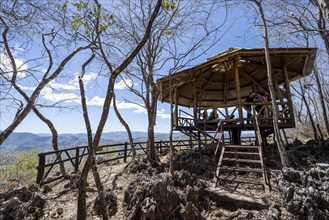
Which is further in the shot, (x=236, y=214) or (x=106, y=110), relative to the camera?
(x=106, y=110)

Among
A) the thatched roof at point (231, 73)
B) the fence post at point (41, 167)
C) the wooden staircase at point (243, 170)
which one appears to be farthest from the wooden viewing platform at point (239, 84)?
the fence post at point (41, 167)

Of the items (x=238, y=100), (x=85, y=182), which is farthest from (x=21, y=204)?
(x=238, y=100)

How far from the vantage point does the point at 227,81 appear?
12570mm

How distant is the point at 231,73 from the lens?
1177 cm

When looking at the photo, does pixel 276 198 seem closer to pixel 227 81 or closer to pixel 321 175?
pixel 321 175

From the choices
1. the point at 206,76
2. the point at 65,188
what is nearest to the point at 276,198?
the point at 65,188

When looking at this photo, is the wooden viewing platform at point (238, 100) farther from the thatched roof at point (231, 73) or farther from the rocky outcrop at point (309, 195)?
the rocky outcrop at point (309, 195)

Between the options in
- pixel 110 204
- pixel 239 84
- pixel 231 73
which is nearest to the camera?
pixel 110 204

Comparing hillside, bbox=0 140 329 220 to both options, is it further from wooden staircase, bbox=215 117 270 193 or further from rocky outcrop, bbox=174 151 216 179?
rocky outcrop, bbox=174 151 216 179

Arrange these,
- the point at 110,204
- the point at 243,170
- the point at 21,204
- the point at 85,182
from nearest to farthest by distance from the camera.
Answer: the point at 85,182
the point at 21,204
the point at 110,204
the point at 243,170

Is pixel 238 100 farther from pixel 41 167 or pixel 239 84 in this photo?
pixel 41 167

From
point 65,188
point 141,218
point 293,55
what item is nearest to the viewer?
point 141,218

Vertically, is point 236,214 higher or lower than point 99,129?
lower

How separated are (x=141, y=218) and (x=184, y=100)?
433 inches
